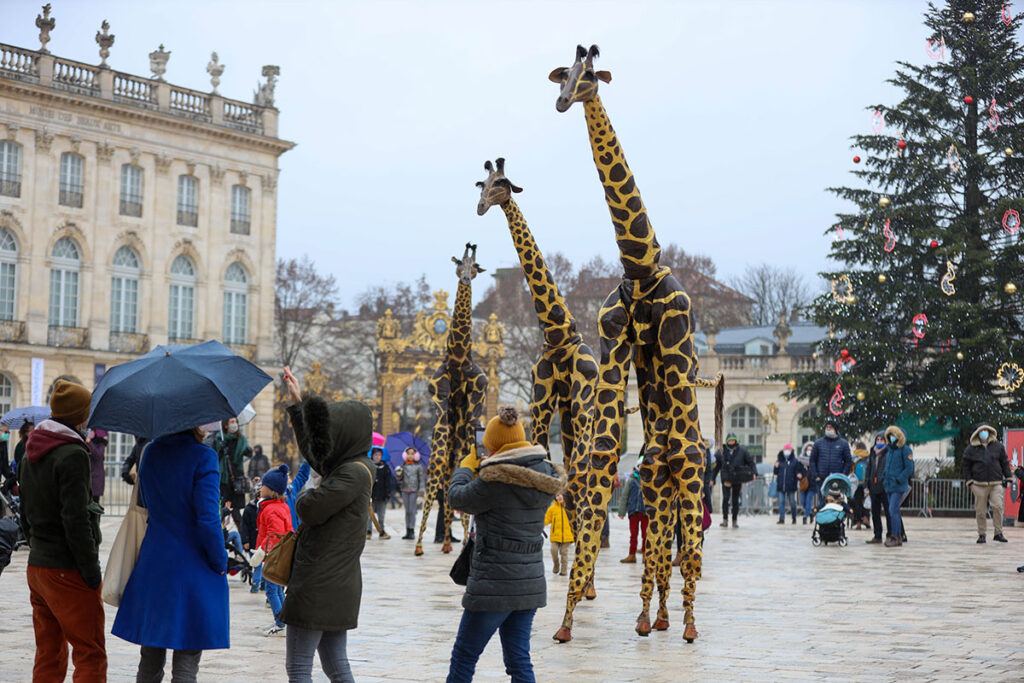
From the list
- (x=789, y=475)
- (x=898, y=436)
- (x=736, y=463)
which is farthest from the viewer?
(x=789, y=475)

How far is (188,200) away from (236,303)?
4497mm

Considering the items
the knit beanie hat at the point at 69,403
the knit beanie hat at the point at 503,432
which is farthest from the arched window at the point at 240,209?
the knit beanie hat at the point at 503,432

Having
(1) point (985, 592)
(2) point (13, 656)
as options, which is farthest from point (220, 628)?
(1) point (985, 592)

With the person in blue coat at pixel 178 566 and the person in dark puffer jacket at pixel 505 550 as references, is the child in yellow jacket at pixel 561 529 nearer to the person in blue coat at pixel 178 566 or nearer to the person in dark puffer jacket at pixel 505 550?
the person in dark puffer jacket at pixel 505 550

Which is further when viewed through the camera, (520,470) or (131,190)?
(131,190)

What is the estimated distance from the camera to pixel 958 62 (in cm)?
3525

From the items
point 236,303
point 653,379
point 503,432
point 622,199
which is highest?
point 236,303

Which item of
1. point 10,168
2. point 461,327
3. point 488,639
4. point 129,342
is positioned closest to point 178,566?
point 488,639

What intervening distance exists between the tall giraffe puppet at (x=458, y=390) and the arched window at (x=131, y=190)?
1208 inches

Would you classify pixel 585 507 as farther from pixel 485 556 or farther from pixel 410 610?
pixel 485 556

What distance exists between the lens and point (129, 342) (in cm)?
4603

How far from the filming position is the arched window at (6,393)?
42.7 metres

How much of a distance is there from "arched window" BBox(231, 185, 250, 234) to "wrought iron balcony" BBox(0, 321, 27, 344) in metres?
9.17

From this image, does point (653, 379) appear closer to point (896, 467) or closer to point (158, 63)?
point (896, 467)
